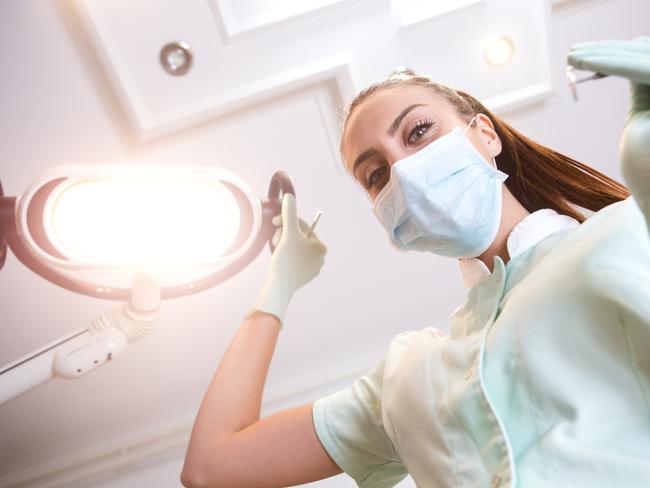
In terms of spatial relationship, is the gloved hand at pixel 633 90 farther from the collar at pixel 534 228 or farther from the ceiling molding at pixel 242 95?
the ceiling molding at pixel 242 95

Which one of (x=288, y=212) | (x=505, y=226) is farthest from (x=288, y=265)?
(x=505, y=226)

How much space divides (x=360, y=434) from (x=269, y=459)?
0.21 metres

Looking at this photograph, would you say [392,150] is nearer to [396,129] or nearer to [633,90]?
[396,129]

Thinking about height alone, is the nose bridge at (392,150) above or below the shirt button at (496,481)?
above

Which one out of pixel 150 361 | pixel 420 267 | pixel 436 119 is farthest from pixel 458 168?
pixel 150 361

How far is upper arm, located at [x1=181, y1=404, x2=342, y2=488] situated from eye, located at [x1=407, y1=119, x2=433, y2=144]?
27.9 inches

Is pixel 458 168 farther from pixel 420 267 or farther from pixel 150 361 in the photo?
pixel 150 361

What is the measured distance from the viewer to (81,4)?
1804 millimetres

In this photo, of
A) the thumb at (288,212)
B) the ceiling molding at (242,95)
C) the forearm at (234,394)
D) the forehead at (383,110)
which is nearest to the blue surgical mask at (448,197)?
the forehead at (383,110)

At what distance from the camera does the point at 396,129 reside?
4.70 feet

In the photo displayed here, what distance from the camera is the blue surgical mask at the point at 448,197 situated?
1.31 metres

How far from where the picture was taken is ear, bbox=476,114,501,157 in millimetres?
1482

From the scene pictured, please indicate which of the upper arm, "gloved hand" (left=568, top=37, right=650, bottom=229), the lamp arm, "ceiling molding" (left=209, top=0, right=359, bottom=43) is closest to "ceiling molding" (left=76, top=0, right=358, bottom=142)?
"ceiling molding" (left=209, top=0, right=359, bottom=43)

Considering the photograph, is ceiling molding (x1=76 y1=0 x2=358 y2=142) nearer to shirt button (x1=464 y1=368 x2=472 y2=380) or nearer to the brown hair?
the brown hair
